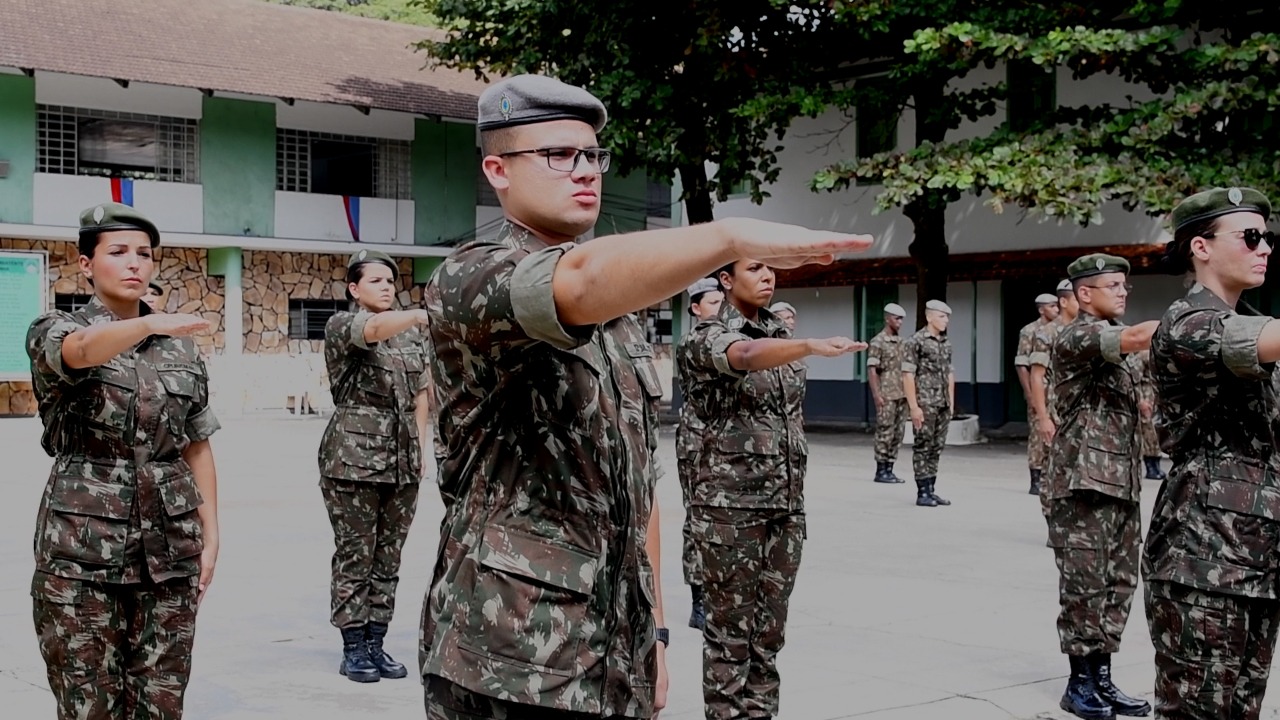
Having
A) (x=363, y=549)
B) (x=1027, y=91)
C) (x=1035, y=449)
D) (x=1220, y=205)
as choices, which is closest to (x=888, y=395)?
(x=1035, y=449)

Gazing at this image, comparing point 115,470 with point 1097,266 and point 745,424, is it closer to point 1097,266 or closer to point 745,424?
point 745,424

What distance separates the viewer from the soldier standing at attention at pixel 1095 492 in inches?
254

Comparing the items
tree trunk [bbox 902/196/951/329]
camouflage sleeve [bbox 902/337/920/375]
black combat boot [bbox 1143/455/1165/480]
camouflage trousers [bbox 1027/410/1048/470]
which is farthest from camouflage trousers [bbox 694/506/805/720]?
tree trunk [bbox 902/196/951/329]

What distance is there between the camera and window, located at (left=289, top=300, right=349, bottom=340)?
99.5ft

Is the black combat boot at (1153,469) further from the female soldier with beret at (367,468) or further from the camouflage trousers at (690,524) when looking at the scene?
the female soldier with beret at (367,468)

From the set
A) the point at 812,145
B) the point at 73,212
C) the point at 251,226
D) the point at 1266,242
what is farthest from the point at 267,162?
the point at 1266,242

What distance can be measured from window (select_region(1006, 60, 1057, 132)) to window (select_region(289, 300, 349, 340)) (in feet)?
47.8

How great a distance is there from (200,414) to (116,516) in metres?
0.52

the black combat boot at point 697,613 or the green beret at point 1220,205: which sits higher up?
the green beret at point 1220,205

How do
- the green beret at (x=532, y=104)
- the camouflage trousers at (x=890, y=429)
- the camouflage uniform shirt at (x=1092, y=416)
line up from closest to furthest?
the green beret at (x=532, y=104), the camouflage uniform shirt at (x=1092, y=416), the camouflage trousers at (x=890, y=429)

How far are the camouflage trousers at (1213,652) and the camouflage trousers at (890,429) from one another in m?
12.1

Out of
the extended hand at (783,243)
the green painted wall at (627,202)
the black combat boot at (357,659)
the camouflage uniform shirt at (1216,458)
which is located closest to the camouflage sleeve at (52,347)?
the black combat boot at (357,659)

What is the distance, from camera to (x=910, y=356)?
15844 millimetres

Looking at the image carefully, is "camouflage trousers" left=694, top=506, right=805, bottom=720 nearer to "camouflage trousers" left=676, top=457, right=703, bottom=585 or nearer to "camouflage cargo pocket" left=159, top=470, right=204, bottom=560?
"camouflage trousers" left=676, top=457, right=703, bottom=585
